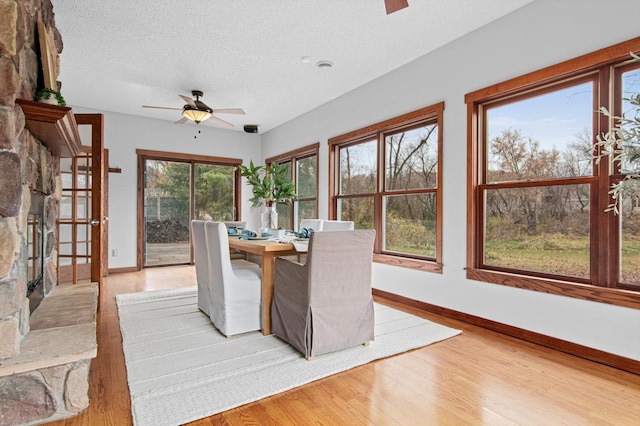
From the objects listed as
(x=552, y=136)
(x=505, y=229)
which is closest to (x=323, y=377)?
(x=505, y=229)

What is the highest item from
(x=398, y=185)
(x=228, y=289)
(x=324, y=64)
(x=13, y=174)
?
(x=324, y=64)

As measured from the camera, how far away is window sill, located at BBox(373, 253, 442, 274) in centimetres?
351

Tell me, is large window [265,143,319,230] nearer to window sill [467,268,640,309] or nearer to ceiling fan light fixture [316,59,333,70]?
ceiling fan light fixture [316,59,333,70]

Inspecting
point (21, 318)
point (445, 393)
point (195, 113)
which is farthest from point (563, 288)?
point (195, 113)

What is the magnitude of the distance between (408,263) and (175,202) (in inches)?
175

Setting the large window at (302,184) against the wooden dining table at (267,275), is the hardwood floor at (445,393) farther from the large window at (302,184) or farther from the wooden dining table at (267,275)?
the large window at (302,184)

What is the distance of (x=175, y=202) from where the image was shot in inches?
249

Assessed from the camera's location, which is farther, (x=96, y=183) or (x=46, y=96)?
(x=96, y=183)

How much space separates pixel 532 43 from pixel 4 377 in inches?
152

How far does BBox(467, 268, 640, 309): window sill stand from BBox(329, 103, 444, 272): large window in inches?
20.9

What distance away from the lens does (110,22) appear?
9.82 feet

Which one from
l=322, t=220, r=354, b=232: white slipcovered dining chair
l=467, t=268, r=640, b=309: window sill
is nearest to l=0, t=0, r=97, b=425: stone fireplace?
l=322, t=220, r=354, b=232: white slipcovered dining chair

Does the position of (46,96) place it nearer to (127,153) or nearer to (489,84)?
(489,84)

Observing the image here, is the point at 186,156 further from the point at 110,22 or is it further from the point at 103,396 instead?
the point at 103,396
